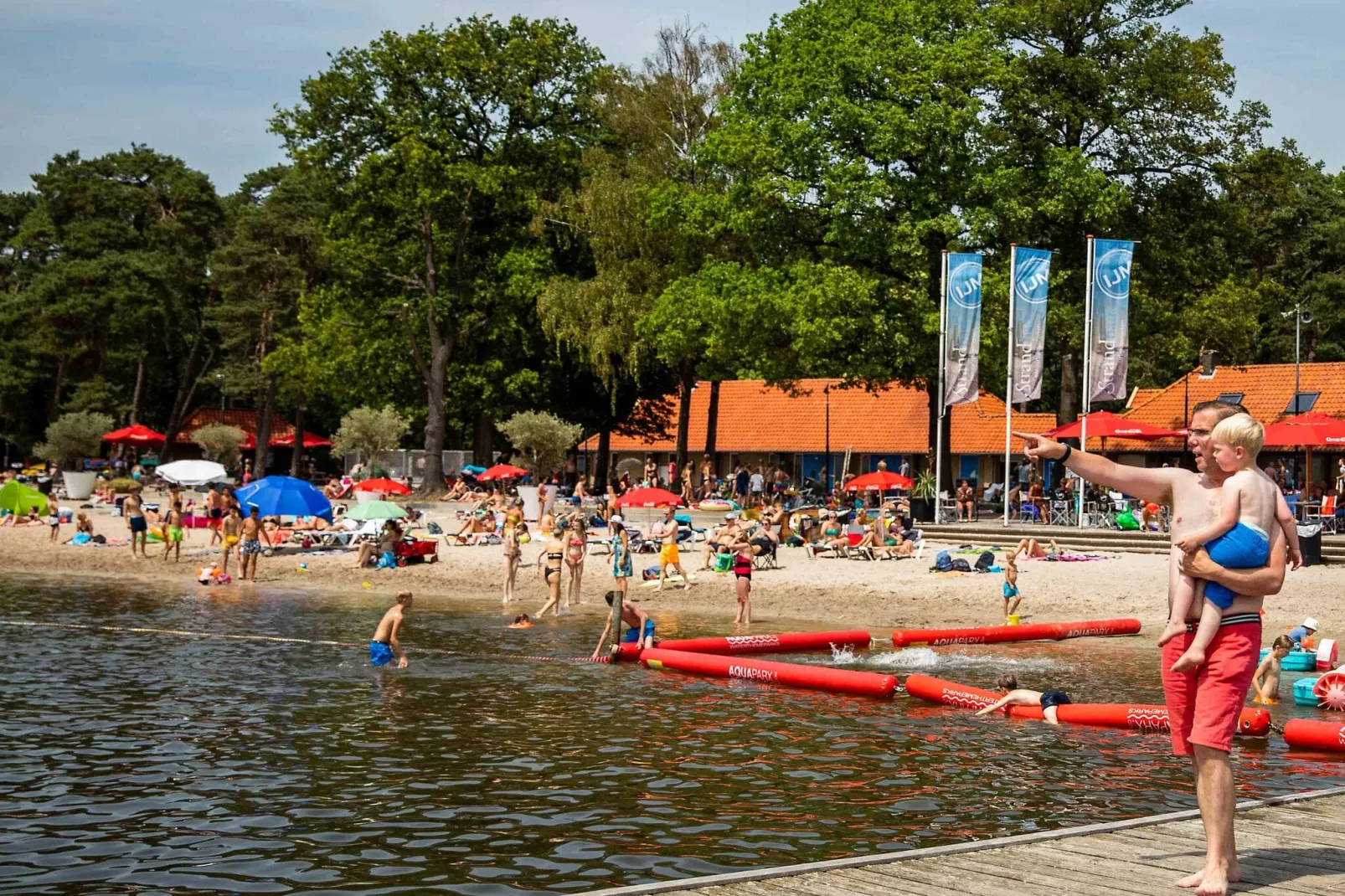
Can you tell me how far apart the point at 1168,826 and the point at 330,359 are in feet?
172

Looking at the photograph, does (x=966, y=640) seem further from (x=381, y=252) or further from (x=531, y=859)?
(x=381, y=252)

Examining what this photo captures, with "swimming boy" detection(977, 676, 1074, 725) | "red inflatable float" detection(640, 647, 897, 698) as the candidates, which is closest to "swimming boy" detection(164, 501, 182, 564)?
"red inflatable float" detection(640, 647, 897, 698)

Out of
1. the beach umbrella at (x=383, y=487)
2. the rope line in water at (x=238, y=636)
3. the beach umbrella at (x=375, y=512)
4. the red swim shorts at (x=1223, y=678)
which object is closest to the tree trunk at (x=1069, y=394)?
the beach umbrella at (x=383, y=487)

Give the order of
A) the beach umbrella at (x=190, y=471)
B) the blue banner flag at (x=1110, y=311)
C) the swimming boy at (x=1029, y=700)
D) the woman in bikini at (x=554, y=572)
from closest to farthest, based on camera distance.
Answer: the swimming boy at (x=1029, y=700) → the woman in bikini at (x=554, y=572) → the blue banner flag at (x=1110, y=311) → the beach umbrella at (x=190, y=471)

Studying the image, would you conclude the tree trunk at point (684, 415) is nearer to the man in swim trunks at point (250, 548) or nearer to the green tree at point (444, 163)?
the green tree at point (444, 163)

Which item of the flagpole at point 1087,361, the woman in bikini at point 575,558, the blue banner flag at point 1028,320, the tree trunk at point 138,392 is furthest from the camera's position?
the tree trunk at point 138,392

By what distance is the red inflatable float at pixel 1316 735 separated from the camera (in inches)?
574

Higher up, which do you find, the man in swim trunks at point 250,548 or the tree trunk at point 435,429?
the tree trunk at point 435,429

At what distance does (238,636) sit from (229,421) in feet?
203

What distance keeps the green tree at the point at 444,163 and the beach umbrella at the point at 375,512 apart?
1750 cm

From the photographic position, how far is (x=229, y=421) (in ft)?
275

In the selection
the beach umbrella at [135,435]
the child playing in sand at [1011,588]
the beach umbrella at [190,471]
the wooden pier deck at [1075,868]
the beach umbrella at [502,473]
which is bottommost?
the wooden pier deck at [1075,868]

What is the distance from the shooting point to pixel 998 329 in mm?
41656

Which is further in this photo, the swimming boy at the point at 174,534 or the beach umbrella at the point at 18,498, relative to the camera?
the beach umbrella at the point at 18,498
